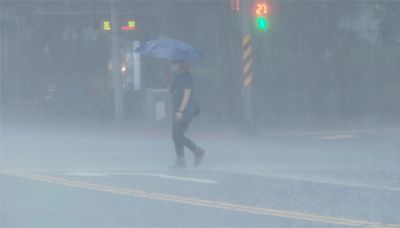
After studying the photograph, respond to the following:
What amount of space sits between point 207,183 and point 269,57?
14.7 m

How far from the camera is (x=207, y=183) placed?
13055 mm

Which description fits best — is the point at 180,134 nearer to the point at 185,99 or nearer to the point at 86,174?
the point at 185,99

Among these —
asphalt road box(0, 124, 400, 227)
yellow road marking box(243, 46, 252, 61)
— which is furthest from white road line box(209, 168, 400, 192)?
yellow road marking box(243, 46, 252, 61)

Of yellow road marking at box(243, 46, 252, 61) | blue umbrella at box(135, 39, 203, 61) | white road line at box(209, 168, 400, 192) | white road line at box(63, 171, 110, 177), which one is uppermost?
blue umbrella at box(135, 39, 203, 61)

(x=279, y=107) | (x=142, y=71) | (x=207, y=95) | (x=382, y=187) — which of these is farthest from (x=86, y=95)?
(x=382, y=187)

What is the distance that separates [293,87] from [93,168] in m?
13.6

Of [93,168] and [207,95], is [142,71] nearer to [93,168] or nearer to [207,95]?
[207,95]

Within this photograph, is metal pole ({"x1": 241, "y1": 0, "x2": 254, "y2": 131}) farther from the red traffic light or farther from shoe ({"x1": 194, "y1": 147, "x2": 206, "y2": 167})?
shoe ({"x1": 194, "y1": 147, "x2": 206, "y2": 167})

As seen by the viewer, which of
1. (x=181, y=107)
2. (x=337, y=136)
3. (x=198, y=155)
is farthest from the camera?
(x=337, y=136)

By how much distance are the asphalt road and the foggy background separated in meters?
6.42

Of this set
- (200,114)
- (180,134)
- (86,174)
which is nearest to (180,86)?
(180,134)

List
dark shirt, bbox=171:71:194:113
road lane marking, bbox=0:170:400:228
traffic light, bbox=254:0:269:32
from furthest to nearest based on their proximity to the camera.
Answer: traffic light, bbox=254:0:269:32, dark shirt, bbox=171:71:194:113, road lane marking, bbox=0:170:400:228

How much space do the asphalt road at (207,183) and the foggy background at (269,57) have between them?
6.42 m

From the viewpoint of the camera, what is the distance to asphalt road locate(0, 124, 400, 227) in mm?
10461
